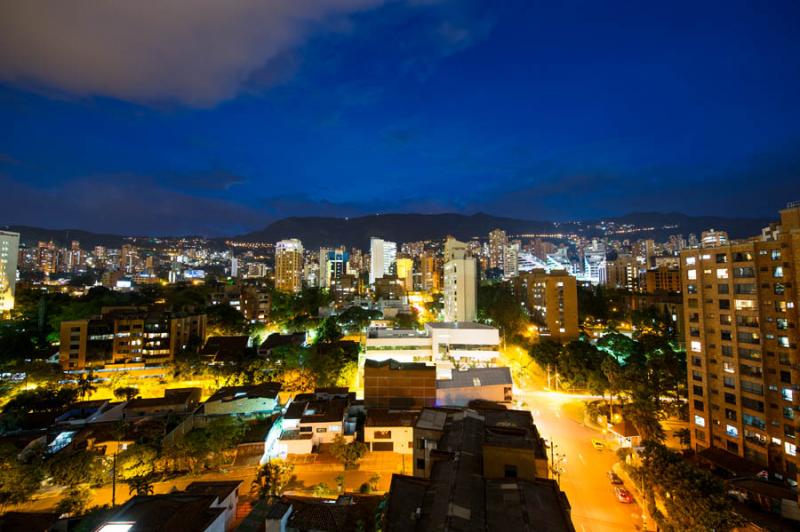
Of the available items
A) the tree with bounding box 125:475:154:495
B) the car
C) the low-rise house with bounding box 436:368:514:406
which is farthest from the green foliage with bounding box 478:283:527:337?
Result: the tree with bounding box 125:475:154:495

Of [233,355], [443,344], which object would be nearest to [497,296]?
[443,344]

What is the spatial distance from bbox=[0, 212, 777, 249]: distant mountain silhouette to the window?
380ft

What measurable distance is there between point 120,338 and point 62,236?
4043 inches

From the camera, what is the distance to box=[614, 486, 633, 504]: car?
40.6 ft

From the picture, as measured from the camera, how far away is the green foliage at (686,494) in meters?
9.23

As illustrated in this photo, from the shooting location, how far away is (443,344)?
2639 cm

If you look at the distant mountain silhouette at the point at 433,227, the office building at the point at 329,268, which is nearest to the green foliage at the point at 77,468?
the office building at the point at 329,268

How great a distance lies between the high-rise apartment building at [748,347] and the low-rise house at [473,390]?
8.23 metres

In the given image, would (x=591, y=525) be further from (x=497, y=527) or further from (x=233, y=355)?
(x=233, y=355)

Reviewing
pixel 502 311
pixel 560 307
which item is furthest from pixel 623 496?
pixel 502 311

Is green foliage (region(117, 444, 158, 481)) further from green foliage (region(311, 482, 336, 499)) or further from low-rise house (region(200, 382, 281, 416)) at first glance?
green foliage (region(311, 482, 336, 499))

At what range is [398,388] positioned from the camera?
18.9m

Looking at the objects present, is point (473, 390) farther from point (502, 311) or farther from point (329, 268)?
point (329, 268)

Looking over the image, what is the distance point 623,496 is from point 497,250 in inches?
→ 3470
